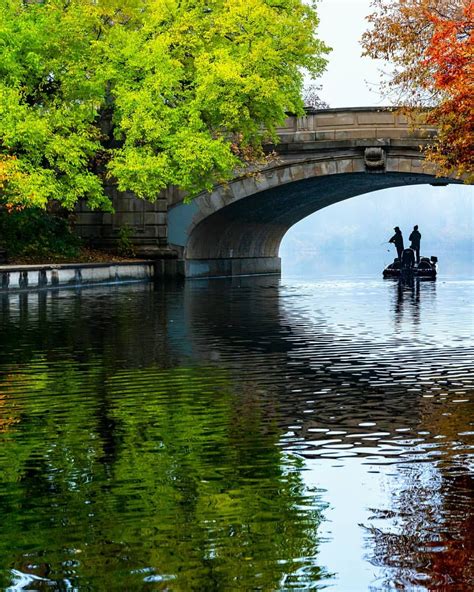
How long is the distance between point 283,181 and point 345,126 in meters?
2.98

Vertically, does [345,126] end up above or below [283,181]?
above

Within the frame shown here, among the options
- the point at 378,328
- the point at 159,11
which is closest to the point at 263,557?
the point at 378,328

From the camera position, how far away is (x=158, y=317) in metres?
22.9

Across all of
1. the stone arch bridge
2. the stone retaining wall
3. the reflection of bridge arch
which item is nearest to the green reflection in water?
the stone retaining wall

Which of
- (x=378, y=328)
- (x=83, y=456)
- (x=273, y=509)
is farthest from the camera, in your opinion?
(x=378, y=328)

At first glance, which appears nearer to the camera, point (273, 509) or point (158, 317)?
point (273, 509)

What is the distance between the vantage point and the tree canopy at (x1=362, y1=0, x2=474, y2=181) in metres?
25.8

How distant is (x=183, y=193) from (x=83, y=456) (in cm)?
3814

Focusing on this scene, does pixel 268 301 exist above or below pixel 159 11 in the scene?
below

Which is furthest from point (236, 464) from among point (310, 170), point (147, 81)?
point (310, 170)

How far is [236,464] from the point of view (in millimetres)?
7836

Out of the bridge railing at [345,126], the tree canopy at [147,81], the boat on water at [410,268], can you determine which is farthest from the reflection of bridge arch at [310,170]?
the boat on water at [410,268]

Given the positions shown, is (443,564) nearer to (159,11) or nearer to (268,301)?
(268,301)

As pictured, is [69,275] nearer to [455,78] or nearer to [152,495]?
[455,78]
